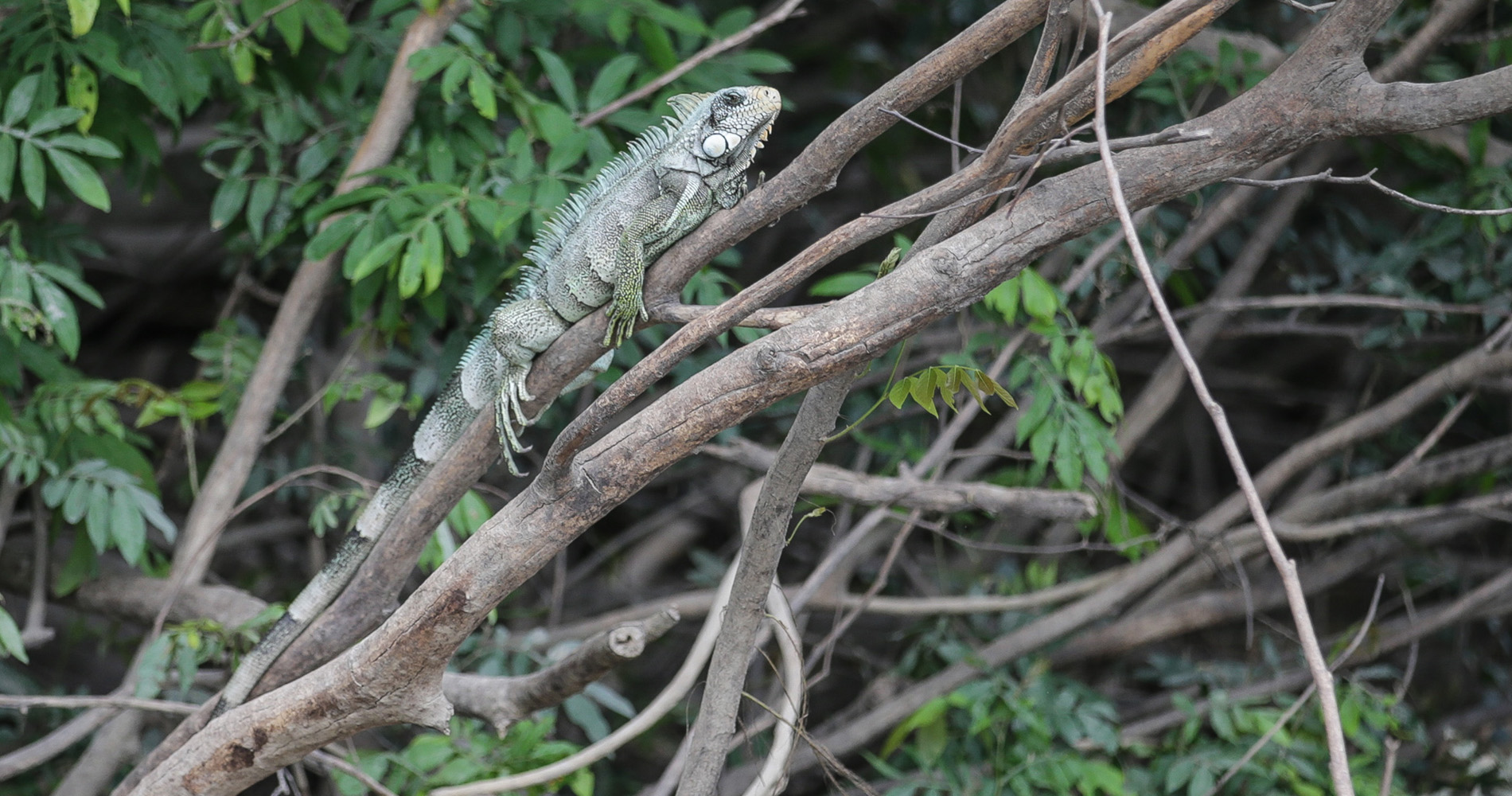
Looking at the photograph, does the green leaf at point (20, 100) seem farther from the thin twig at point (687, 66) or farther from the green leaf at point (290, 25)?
the thin twig at point (687, 66)

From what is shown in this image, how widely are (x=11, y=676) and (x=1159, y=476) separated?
14.8 ft

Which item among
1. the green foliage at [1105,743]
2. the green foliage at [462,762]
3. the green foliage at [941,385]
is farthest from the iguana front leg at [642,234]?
the green foliage at [1105,743]

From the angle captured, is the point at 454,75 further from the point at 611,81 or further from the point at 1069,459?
the point at 1069,459

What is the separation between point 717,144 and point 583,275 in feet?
1.20

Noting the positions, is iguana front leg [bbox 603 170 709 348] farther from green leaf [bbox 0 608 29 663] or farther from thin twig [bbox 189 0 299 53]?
green leaf [bbox 0 608 29 663]

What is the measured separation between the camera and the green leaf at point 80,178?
2488mm

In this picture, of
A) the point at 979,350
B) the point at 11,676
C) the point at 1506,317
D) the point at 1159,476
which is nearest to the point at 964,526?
the point at 979,350

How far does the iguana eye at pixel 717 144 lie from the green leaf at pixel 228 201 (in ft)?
4.94

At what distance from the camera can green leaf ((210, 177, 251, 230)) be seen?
297cm

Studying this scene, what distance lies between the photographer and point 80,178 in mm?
2510

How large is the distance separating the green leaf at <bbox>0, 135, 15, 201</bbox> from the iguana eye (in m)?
1.55

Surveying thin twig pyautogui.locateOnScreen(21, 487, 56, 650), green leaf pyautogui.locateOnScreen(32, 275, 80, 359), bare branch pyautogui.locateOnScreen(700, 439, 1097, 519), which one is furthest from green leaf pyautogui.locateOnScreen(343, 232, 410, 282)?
thin twig pyautogui.locateOnScreen(21, 487, 56, 650)

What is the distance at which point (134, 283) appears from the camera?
4582mm

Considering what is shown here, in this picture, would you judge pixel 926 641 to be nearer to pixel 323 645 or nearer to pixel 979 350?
pixel 979 350
